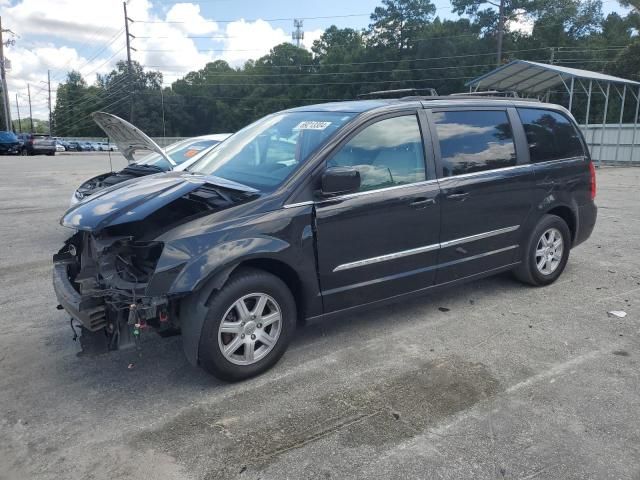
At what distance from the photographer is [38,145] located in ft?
116

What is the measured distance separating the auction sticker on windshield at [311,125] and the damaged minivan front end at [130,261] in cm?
80

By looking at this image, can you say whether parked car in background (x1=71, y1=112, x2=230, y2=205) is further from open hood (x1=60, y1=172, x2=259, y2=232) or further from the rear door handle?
the rear door handle

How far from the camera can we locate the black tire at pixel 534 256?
16.8 ft

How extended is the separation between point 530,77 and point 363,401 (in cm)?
2099

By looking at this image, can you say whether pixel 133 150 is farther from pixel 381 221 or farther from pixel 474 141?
pixel 474 141

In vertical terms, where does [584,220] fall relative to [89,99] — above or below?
below

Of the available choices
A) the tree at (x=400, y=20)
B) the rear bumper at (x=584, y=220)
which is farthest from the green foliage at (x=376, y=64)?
the rear bumper at (x=584, y=220)

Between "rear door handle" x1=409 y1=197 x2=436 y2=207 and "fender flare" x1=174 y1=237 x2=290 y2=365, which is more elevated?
"rear door handle" x1=409 y1=197 x2=436 y2=207

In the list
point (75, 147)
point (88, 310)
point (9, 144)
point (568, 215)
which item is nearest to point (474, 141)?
point (568, 215)

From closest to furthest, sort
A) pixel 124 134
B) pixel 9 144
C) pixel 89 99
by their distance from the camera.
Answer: pixel 124 134 → pixel 9 144 → pixel 89 99

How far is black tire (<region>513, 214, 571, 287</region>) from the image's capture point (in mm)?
5113

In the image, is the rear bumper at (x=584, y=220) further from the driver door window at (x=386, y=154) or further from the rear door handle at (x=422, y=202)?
the driver door window at (x=386, y=154)

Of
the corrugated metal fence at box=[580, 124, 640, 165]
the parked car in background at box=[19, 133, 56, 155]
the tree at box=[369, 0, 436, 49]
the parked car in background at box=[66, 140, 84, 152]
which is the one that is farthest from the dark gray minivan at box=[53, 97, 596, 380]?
the tree at box=[369, 0, 436, 49]

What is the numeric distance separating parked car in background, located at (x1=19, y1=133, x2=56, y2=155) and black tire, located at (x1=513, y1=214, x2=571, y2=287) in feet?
124
